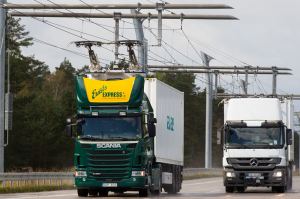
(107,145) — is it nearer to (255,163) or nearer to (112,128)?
(112,128)

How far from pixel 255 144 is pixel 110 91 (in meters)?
8.93

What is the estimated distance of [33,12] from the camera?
1583 inches

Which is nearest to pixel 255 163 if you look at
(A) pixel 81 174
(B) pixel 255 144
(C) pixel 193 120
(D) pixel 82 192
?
(B) pixel 255 144

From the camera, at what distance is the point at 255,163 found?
38.4 meters

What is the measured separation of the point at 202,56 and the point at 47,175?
2718 cm

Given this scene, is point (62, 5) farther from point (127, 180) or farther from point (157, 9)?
point (127, 180)

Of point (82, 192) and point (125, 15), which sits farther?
point (125, 15)

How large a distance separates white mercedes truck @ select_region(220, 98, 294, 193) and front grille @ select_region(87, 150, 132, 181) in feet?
27.2

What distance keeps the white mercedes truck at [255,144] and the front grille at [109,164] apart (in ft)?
27.2

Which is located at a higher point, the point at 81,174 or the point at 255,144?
the point at 255,144

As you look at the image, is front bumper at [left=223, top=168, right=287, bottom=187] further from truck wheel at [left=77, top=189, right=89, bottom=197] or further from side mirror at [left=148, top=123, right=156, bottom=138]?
side mirror at [left=148, top=123, right=156, bottom=138]

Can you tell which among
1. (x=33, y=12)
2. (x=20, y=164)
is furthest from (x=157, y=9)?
(x=20, y=164)

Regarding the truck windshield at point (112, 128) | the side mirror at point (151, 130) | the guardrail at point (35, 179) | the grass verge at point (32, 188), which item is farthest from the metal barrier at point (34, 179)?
the side mirror at point (151, 130)

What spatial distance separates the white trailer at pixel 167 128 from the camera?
3300cm
